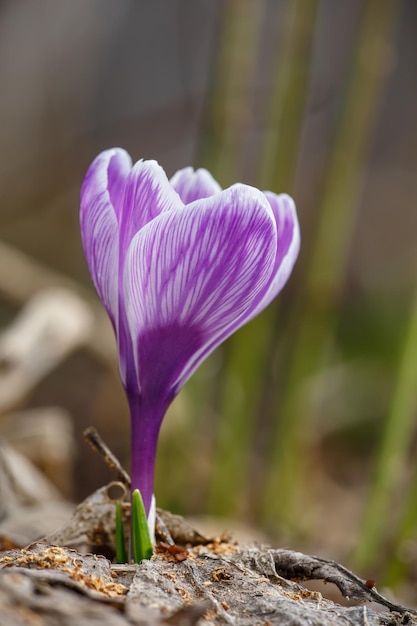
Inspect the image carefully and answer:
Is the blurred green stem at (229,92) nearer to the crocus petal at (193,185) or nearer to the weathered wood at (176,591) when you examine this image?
the crocus petal at (193,185)

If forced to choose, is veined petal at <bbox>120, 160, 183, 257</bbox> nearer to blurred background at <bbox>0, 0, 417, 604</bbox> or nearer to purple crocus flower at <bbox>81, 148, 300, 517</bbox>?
purple crocus flower at <bbox>81, 148, 300, 517</bbox>

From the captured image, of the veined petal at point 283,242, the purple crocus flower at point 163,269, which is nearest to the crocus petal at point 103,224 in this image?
the purple crocus flower at point 163,269

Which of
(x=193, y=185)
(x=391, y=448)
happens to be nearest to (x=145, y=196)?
(x=193, y=185)

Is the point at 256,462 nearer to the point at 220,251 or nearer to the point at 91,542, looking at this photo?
the point at 91,542

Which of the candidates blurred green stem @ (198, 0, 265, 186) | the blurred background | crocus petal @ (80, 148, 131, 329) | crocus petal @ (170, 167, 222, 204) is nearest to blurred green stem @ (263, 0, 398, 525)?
the blurred background

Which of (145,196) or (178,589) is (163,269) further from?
(178,589)

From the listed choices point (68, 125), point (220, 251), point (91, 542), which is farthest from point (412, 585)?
point (68, 125)

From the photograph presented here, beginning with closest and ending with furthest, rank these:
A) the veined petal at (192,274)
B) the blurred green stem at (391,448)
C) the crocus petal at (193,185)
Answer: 1. the veined petal at (192,274)
2. the crocus petal at (193,185)
3. the blurred green stem at (391,448)
